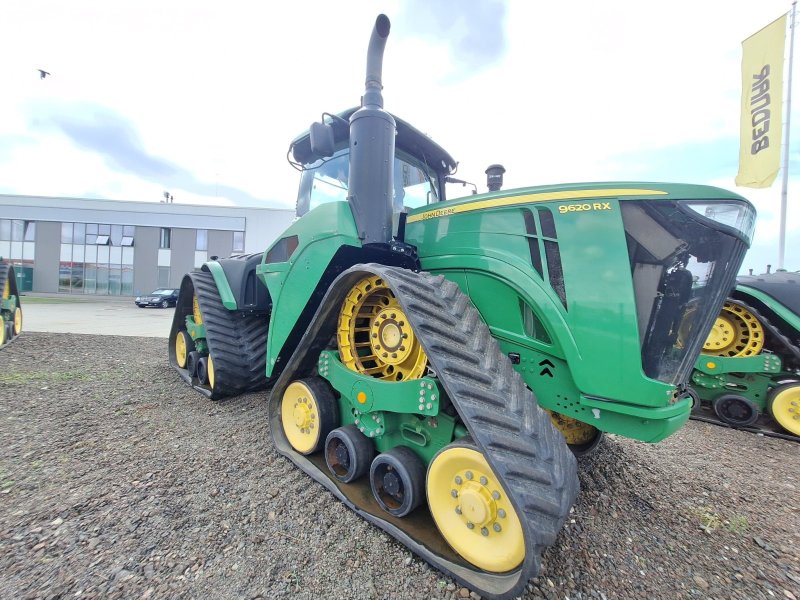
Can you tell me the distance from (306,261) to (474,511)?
2.06 meters

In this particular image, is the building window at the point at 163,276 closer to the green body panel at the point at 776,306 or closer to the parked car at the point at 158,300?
the parked car at the point at 158,300

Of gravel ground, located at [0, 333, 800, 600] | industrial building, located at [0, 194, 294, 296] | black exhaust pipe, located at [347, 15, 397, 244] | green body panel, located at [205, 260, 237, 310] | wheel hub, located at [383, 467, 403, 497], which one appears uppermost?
industrial building, located at [0, 194, 294, 296]

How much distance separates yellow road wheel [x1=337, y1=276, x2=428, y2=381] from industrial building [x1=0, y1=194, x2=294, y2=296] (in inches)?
1109

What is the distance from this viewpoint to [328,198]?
3686 millimetres

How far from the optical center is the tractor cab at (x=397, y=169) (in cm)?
348

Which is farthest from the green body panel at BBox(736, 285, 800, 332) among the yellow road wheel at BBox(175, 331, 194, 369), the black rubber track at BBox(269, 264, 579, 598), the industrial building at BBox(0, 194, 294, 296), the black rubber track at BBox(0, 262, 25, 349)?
the industrial building at BBox(0, 194, 294, 296)

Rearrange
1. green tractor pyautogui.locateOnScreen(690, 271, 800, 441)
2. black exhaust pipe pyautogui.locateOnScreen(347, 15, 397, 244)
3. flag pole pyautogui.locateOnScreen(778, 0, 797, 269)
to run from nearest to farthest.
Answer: black exhaust pipe pyautogui.locateOnScreen(347, 15, 397, 244)
green tractor pyautogui.locateOnScreen(690, 271, 800, 441)
flag pole pyautogui.locateOnScreen(778, 0, 797, 269)

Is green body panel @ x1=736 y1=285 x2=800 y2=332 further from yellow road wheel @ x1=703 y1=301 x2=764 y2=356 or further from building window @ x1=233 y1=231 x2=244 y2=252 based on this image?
building window @ x1=233 y1=231 x2=244 y2=252

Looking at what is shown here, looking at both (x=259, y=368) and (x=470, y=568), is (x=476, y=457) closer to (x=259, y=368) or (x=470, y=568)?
(x=470, y=568)

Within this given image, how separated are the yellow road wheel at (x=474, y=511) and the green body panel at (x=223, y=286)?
3.26 metres

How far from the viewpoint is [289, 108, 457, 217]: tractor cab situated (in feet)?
11.4

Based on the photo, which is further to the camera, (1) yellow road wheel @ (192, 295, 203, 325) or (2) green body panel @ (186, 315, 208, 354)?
(1) yellow road wheel @ (192, 295, 203, 325)

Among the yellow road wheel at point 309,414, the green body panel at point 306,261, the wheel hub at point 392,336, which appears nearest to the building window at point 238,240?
the green body panel at point 306,261

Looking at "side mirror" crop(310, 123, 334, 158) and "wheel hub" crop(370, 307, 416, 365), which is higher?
"side mirror" crop(310, 123, 334, 158)
